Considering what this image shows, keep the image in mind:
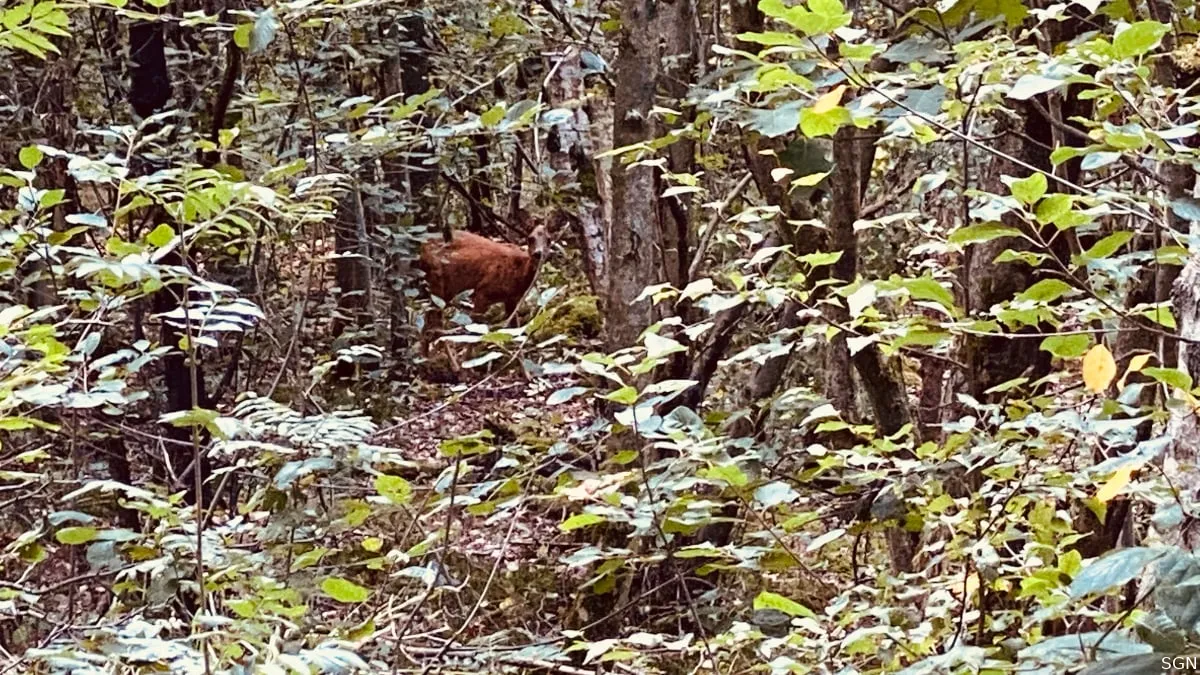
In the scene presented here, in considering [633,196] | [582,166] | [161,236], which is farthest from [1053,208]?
[582,166]

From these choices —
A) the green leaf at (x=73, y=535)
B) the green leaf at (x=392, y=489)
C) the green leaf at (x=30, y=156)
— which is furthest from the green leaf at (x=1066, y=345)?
the green leaf at (x=30, y=156)

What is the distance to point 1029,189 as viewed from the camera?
3.46 ft

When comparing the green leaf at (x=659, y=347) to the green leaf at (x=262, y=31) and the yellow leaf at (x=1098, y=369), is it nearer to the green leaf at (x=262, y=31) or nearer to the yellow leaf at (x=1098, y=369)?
the yellow leaf at (x=1098, y=369)

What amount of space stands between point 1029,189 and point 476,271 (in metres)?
6.12

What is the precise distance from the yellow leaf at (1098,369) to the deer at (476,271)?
5.81 meters

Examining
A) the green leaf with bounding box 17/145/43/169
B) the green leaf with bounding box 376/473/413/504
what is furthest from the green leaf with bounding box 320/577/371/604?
the green leaf with bounding box 17/145/43/169

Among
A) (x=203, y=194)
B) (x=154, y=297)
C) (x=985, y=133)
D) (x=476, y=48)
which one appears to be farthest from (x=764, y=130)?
(x=476, y=48)

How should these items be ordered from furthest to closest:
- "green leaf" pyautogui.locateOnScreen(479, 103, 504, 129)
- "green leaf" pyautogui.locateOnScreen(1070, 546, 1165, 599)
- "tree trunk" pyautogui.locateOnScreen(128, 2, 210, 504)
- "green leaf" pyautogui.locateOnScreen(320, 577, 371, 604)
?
"tree trunk" pyautogui.locateOnScreen(128, 2, 210, 504)
"green leaf" pyautogui.locateOnScreen(479, 103, 504, 129)
"green leaf" pyautogui.locateOnScreen(320, 577, 371, 604)
"green leaf" pyautogui.locateOnScreen(1070, 546, 1165, 599)

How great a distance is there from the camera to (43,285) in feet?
11.3

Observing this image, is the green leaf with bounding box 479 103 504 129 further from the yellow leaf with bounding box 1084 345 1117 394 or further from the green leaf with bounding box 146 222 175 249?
the yellow leaf with bounding box 1084 345 1117 394

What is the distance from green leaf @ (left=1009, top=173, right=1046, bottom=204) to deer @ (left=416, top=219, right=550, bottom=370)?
229 inches

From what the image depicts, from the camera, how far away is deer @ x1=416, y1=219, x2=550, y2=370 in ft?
22.9

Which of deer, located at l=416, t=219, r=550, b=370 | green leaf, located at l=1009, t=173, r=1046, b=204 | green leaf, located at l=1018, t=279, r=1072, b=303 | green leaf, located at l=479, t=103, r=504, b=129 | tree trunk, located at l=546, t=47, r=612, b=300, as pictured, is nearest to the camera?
green leaf, located at l=1009, t=173, r=1046, b=204

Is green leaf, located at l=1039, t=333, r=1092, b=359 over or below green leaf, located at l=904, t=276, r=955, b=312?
below
